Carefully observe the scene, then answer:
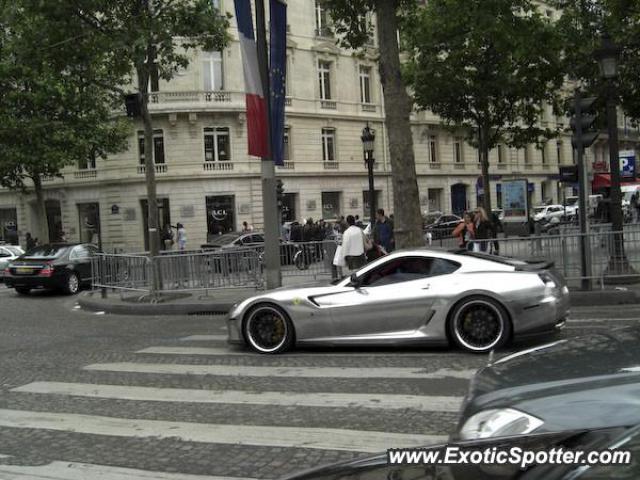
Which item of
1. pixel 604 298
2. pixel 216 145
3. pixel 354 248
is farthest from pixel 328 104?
pixel 604 298

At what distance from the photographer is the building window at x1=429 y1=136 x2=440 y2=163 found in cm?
4850

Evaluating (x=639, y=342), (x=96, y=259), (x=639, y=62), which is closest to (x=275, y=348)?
(x=639, y=342)

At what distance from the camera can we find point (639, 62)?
2150 centimetres

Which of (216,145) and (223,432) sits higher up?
(216,145)

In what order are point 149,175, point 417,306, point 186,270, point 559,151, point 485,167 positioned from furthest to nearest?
point 559,151
point 485,167
point 149,175
point 186,270
point 417,306

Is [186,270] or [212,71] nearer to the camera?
[186,270]

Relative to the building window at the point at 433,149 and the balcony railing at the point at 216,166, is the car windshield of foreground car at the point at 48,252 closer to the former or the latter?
the balcony railing at the point at 216,166

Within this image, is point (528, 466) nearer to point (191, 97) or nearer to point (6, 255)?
point (6, 255)

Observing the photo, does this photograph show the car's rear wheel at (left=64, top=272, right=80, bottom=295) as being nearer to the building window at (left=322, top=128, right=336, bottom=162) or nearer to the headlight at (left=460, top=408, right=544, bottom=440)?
the headlight at (left=460, top=408, right=544, bottom=440)

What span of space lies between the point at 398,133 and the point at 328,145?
95.4ft

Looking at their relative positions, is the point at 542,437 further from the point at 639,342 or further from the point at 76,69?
the point at 76,69

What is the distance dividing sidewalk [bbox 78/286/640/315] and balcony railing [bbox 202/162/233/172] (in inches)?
816

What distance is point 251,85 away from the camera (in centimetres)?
1299

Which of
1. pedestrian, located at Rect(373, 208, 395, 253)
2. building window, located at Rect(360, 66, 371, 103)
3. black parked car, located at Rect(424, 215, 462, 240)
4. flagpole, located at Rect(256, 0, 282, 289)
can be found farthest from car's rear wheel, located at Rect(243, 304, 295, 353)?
building window, located at Rect(360, 66, 371, 103)
